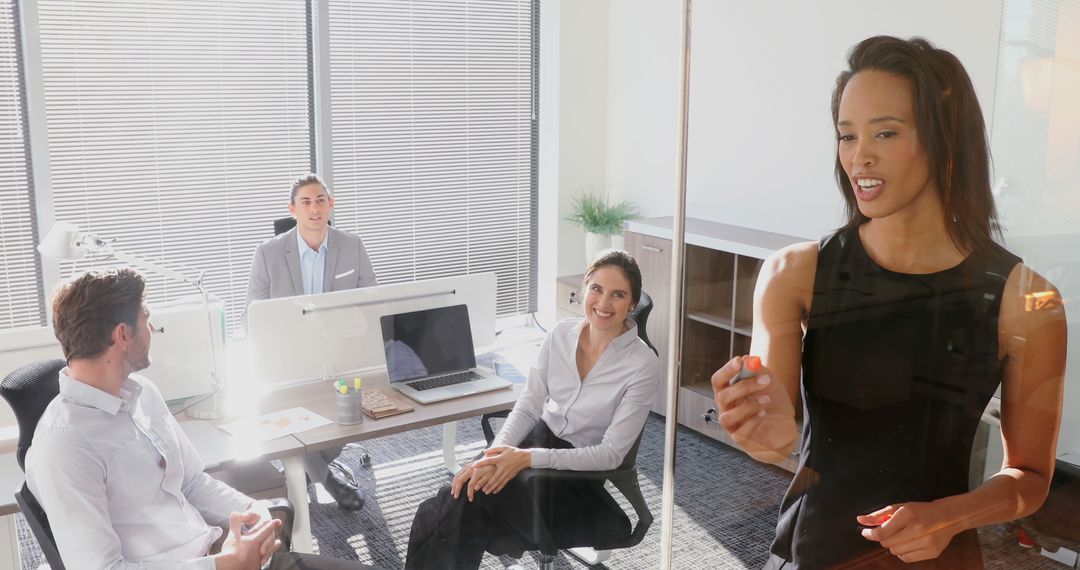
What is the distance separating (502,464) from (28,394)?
3.75 feet

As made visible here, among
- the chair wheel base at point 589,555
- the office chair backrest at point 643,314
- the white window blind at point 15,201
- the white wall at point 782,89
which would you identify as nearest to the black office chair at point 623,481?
the office chair backrest at point 643,314

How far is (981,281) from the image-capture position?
Result: 0.81 meters

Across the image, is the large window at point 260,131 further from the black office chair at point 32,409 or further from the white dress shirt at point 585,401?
the black office chair at point 32,409

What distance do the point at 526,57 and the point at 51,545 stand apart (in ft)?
11.5

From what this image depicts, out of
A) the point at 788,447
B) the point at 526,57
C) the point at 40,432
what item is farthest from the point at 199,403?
the point at 526,57

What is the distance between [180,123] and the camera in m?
4.14

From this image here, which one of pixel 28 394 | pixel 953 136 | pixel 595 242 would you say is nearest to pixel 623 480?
pixel 595 242

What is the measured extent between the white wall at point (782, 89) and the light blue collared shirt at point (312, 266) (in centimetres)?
258

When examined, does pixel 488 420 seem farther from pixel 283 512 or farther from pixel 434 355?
pixel 283 512

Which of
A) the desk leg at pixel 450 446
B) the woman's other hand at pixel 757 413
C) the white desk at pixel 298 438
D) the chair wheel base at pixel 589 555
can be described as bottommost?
the chair wheel base at pixel 589 555

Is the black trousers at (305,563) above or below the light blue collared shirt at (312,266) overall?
below

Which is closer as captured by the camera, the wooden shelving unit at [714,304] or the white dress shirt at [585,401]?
the wooden shelving unit at [714,304]

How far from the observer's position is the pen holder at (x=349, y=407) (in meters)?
2.53

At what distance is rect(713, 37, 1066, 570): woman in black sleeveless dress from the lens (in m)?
0.80
